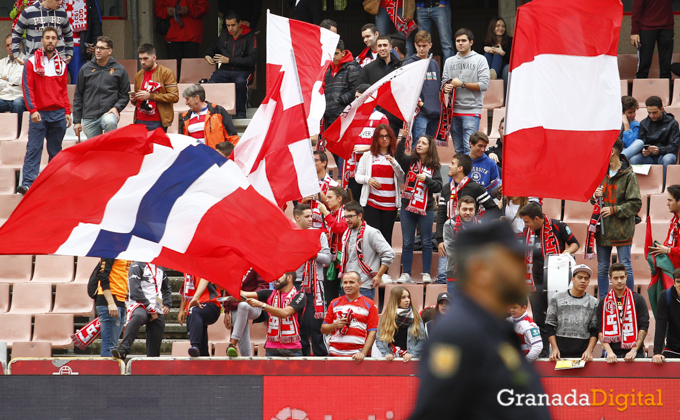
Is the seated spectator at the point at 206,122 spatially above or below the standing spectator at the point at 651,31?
below

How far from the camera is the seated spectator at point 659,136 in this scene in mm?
11570

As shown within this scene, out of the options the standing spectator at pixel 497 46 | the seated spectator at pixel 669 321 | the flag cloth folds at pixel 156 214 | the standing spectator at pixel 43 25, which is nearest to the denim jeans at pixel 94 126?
the standing spectator at pixel 43 25

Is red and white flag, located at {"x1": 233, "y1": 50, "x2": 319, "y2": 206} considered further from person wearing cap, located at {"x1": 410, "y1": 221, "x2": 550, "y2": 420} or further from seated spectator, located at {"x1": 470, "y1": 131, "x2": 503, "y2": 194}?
person wearing cap, located at {"x1": 410, "y1": 221, "x2": 550, "y2": 420}

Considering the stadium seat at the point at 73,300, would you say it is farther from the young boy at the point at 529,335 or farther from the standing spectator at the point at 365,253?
the young boy at the point at 529,335

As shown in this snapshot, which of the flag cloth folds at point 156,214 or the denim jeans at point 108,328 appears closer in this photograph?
the flag cloth folds at point 156,214

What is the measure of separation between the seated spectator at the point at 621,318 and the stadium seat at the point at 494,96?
5.52 metres

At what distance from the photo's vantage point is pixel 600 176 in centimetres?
725

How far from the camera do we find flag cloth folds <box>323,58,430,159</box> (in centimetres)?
1055

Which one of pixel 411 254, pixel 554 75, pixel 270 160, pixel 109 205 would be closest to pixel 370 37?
pixel 411 254

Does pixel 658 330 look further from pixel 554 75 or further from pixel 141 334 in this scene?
pixel 141 334

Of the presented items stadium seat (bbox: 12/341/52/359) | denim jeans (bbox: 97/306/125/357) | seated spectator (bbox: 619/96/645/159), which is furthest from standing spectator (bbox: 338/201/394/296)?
seated spectator (bbox: 619/96/645/159)

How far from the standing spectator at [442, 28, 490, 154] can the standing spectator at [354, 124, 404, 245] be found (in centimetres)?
142

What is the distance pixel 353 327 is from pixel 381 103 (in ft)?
10.3

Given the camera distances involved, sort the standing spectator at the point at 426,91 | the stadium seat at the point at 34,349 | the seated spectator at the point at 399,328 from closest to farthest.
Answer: the seated spectator at the point at 399,328 → the stadium seat at the point at 34,349 → the standing spectator at the point at 426,91
